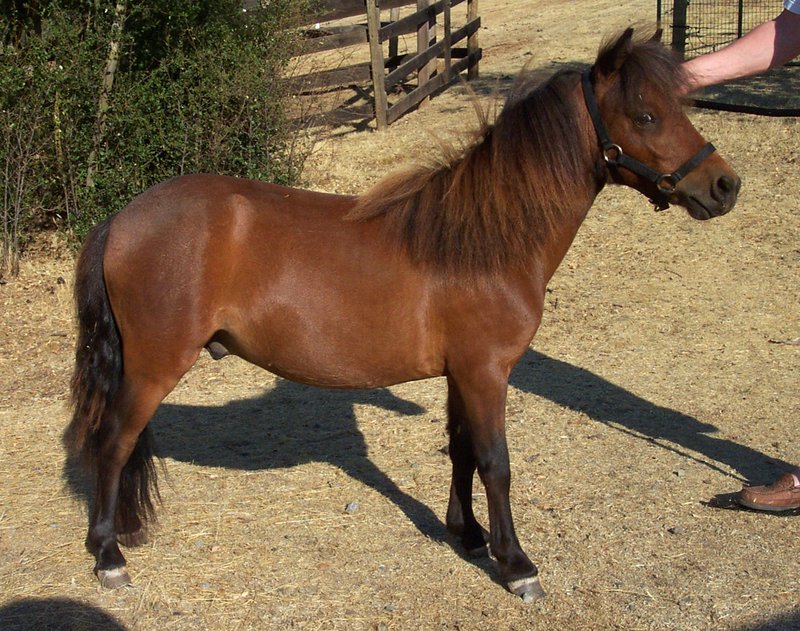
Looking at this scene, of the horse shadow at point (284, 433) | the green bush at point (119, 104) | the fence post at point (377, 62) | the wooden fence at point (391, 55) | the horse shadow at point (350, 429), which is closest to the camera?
the horse shadow at point (350, 429)

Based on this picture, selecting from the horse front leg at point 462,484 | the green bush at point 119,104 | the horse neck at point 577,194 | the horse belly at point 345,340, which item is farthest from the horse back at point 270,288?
the green bush at point 119,104

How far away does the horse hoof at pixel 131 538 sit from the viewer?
4.27 m

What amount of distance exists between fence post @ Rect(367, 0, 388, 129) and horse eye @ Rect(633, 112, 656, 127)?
8.77 m

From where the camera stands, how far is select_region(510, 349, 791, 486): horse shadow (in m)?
5.04

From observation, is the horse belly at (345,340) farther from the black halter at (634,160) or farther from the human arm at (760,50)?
the human arm at (760,50)

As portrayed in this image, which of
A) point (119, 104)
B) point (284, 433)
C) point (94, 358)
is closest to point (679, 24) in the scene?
point (119, 104)

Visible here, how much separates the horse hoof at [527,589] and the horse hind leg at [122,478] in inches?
65.5

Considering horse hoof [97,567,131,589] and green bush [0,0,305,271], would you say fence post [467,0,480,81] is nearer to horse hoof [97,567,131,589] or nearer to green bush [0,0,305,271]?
green bush [0,0,305,271]

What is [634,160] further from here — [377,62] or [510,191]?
[377,62]

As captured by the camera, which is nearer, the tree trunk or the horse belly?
the horse belly

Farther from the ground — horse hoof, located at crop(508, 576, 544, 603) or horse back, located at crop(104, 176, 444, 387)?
horse back, located at crop(104, 176, 444, 387)

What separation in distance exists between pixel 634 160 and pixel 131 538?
110 inches

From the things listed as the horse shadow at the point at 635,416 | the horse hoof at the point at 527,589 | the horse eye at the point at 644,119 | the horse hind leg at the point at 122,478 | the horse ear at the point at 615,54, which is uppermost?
the horse ear at the point at 615,54

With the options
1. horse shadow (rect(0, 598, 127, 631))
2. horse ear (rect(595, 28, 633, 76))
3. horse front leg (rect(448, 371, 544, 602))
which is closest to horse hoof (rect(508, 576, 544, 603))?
horse front leg (rect(448, 371, 544, 602))
